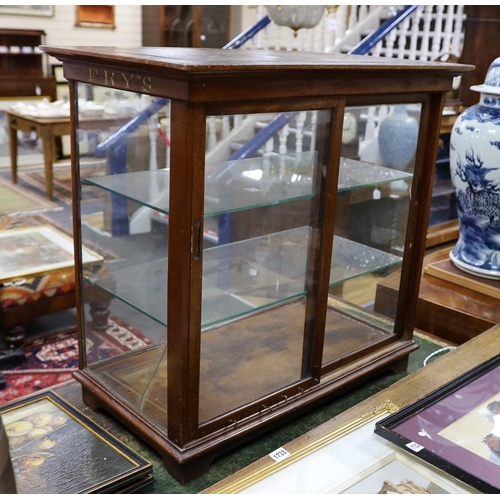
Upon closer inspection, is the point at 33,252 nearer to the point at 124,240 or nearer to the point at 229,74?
the point at 124,240

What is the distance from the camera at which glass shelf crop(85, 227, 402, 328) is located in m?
1.48

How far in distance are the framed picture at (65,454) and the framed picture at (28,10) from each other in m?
5.53

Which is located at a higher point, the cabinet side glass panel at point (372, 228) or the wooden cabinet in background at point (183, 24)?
the wooden cabinet in background at point (183, 24)

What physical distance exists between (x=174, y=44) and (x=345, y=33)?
253 centimetres

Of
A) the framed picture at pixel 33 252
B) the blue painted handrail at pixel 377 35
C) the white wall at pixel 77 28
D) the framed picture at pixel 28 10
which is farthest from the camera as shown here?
the white wall at pixel 77 28

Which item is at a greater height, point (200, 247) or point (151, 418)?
point (200, 247)

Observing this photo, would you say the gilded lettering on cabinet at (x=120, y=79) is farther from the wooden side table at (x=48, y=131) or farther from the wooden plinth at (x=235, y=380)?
the wooden side table at (x=48, y=131)

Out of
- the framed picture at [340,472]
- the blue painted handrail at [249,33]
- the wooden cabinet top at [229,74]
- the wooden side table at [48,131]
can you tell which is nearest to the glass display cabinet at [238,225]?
the wooden cabinet top at [229,74]

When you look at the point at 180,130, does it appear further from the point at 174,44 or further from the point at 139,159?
the point at 174,44

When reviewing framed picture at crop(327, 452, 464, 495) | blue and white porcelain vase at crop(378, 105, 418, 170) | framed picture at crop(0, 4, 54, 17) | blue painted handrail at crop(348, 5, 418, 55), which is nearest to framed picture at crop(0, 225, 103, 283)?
blue and white porcelain vase at crop(378, 105, 418, 170)

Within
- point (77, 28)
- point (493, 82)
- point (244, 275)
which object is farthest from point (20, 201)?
point (493, 82)

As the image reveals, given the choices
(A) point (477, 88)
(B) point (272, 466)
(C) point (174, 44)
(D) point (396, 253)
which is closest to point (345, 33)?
(C) point (174, 44)

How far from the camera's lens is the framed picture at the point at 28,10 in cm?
608

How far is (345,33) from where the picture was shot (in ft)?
16.4
